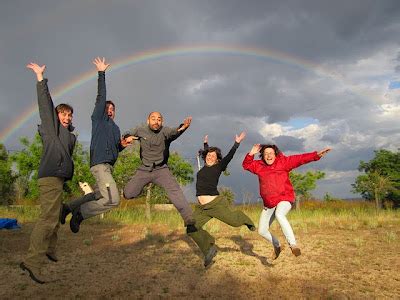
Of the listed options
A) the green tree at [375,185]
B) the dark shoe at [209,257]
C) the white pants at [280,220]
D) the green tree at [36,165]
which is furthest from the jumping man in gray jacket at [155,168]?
the green tree at [375,185]

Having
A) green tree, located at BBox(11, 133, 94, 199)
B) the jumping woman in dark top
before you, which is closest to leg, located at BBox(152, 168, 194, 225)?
the jumping woman in dark top

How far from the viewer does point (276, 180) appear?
7.15 m

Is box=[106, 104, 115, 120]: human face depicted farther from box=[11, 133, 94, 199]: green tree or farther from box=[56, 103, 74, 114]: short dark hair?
box=[11, 133, 94, 199]: green tree

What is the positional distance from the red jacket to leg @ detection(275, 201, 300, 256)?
110mm

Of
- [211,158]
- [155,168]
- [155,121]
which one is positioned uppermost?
[155,121]

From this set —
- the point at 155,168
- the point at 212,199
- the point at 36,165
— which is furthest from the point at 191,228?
the point at 36,165

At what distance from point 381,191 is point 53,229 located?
92.5ft

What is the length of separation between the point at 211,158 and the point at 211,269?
209 cm

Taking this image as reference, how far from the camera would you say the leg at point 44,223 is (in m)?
5.62

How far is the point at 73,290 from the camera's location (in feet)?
19.8

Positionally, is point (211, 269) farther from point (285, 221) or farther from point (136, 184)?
point (136, 184)

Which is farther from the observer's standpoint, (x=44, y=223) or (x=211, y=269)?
(x=211, y=269)

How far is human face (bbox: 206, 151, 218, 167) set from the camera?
7996 mm

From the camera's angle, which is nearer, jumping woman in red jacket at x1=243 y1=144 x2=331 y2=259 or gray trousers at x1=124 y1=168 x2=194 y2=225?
gray trousers at x1=124 y1=168 x2=194 y2=225
